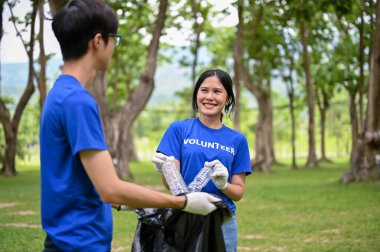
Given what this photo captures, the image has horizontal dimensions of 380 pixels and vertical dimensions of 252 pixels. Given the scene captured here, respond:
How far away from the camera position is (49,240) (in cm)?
242

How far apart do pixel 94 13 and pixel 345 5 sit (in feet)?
41.1

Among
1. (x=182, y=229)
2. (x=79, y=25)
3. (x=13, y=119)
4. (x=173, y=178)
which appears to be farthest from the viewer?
(x=13, y=119)

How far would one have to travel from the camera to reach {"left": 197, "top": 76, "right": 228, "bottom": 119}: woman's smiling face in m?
3.67

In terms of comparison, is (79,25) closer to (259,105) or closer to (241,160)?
(241,160)

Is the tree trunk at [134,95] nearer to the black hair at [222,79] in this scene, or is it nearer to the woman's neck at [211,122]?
the black hair at [222,79]

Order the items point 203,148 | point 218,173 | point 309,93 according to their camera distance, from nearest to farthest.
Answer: point 218,173 < point 203,148 < point 309,93

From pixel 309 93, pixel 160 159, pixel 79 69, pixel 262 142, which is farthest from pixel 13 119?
pixel 79 69

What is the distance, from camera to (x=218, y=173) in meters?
3.23

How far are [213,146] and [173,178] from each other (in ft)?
1.53

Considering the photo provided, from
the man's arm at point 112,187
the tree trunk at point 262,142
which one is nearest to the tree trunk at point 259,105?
the tree trunk at point 262,142

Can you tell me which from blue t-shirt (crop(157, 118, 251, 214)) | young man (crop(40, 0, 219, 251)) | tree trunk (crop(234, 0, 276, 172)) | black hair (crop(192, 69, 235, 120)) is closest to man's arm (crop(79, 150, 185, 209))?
young man (crop(40, 0, 219, 251))

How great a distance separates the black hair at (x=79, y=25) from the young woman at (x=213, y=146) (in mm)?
1015

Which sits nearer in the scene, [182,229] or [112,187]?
[112,187]

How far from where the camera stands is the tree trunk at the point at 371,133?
14.3m
